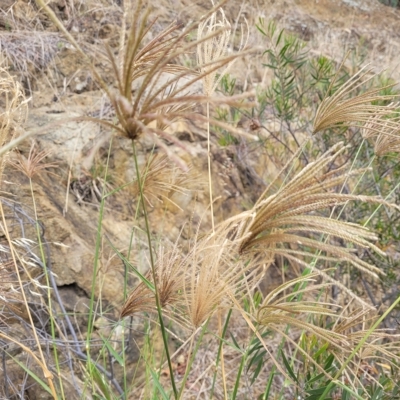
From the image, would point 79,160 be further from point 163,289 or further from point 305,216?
point 305,216

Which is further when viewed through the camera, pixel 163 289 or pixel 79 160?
pixel 79 160

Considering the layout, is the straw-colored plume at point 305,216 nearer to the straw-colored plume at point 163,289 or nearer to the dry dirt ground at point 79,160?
the straw-colored plume at point 163,289

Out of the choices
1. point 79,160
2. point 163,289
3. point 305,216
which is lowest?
point 79,160

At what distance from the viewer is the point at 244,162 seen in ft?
8.96

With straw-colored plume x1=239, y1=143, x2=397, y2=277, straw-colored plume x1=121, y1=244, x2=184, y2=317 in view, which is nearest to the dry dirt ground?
straw-colored plume x1=121, y1=244, x2=184, y2=317

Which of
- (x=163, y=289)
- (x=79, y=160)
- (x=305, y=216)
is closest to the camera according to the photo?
(x=305, y=216)

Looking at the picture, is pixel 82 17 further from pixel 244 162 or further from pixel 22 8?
pixel 244 162

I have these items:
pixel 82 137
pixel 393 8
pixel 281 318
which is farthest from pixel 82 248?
pixel 393 8

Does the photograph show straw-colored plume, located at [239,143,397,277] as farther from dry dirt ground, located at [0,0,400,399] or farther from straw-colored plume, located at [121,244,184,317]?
dry dirt ground, located at [0,0,400,399]

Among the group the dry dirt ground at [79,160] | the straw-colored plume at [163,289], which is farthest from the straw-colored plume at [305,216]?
the dry dirt ground at [79,160]

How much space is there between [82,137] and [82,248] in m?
0.76

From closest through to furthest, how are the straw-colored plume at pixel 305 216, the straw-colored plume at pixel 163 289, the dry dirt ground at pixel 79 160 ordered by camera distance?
the straw-colored plume at pixel 305 216, the straw-colored plume at pixel 163 289, the dry dirt ground at pixel 79 160

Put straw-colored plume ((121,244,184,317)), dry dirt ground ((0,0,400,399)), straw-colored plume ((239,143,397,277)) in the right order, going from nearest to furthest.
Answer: straw-colored plume ((239,143,397,277)) < straw-colored plume ((121,244,184,317)) < dry dirt ground ((0,0,400,399))

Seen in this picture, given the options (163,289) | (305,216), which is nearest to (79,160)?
Result: (163,289)
